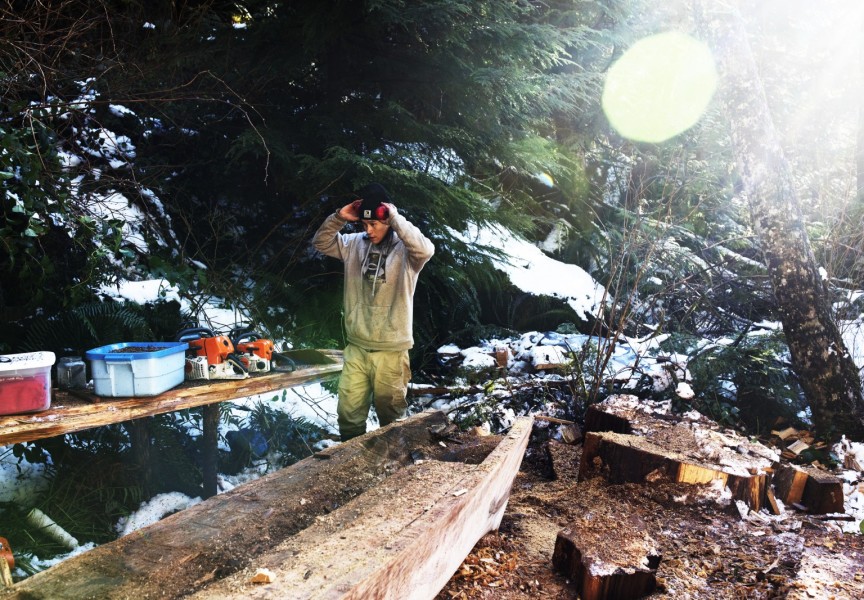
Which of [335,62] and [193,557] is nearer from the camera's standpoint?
[193,557]

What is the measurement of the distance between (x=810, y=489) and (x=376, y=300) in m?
2.97

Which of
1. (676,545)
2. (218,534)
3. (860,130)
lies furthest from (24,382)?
(860,130)

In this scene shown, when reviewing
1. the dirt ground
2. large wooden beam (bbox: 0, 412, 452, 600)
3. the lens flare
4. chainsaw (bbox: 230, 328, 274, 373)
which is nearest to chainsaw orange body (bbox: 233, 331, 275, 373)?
chainsaw (bbox: 230, 328, 274, 373)

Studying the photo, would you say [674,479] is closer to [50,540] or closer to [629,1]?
[50,540]

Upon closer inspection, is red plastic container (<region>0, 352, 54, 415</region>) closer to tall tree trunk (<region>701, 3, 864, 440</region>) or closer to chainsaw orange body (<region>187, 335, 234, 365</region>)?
chainsaw orange body (<region>187, 335, 234, 365</region>)

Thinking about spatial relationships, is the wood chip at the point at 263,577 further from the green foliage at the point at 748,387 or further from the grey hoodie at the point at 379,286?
the green foliage at the point at 748,387

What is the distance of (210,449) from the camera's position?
416cm

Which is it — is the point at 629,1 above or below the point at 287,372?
above

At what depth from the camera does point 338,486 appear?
9.38 ft

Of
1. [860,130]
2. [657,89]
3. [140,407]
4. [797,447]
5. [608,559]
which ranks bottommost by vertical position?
[797,447]

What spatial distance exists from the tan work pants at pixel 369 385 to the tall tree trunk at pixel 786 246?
3275 mm

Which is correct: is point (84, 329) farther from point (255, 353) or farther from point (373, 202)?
point (373, 202)

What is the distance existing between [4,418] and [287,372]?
1.67 meters

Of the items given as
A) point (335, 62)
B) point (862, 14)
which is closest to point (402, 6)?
point (335, 62)
